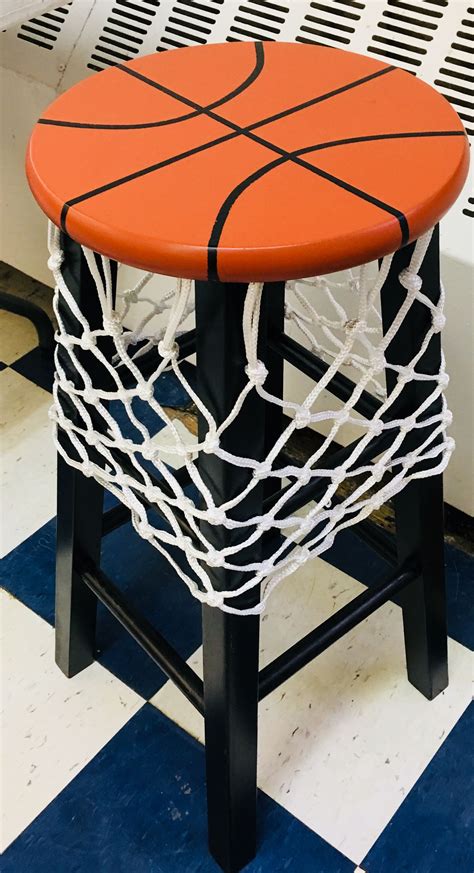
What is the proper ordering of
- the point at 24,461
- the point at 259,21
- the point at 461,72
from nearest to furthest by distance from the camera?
1. the point at 461,72
2. the point at 259,21
3. the point at 24,461

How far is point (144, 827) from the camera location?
3.22 feet

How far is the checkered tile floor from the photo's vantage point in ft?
3.16

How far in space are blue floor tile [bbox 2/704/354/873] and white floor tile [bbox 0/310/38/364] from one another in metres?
0.81

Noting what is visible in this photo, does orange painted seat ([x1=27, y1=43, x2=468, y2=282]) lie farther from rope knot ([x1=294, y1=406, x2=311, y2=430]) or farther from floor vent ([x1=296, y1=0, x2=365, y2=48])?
floor vent ([x1=296, y1=0, x2=365, y2=48])

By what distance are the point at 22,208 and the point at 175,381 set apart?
1.33ft

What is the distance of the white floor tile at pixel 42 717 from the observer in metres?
1.01

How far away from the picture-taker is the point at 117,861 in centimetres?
95

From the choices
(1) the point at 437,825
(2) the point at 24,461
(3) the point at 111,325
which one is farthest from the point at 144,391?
(2) the point at 24,461

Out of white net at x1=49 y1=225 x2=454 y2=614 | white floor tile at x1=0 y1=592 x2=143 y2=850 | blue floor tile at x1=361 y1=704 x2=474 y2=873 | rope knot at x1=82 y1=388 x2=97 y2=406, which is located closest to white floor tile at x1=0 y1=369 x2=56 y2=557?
white floor tile at x1=0 y1=592 x2=143 y2=850

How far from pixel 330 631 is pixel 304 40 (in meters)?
0.76

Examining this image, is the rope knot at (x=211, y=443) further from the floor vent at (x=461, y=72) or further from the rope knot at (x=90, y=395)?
the floor vent at (x=461, y=72)

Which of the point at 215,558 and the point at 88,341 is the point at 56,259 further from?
the point at 215,558

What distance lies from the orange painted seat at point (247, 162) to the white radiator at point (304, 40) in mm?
282

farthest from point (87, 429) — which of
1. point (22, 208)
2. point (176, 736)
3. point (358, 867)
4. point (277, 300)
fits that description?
point (22, 208)
